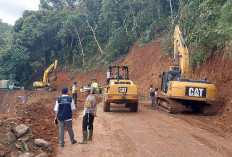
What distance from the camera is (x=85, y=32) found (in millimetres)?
42500

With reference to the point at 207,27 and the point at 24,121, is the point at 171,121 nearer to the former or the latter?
the point at 24,121

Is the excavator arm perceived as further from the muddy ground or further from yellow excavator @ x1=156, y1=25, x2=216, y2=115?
the muddy ground

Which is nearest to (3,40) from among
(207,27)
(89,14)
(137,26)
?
(89,14)

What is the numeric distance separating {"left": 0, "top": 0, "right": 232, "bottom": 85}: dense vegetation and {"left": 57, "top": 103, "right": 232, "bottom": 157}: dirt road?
15431mm

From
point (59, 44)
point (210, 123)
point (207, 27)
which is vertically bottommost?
point (210, 123)

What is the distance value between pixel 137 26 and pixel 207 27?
16.5 m

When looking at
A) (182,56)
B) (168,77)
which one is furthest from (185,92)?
(182,56)

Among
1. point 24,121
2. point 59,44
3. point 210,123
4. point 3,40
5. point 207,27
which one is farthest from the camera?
point 3,40

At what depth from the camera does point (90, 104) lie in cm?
713

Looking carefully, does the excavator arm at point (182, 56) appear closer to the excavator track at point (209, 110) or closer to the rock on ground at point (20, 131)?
the excavator track at point (209, 110)

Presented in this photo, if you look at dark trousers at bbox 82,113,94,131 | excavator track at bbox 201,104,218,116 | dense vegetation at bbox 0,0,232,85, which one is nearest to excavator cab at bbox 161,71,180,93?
excavator track at bbox 201,104,218,116

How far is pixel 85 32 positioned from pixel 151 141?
37.7 m

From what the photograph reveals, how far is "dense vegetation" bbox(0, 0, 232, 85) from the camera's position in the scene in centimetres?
3084

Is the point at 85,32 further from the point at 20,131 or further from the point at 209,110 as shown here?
the point at 20,131
